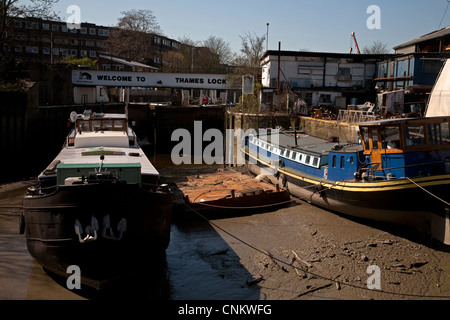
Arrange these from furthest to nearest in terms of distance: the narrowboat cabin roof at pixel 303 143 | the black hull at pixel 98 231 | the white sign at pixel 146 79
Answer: the white sign at pixel 146 79 → the narrowboat cabin roof at pixel 303 143 → the black hull at pixel 98 231

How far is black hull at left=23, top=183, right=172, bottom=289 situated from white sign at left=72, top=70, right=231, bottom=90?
92.9 feet

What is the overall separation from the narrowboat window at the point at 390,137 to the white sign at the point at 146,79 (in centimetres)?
2404

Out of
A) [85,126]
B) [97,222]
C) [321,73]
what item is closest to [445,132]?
[97,222]

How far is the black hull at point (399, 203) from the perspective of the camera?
1280 centimetres

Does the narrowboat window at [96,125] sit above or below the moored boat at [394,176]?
above

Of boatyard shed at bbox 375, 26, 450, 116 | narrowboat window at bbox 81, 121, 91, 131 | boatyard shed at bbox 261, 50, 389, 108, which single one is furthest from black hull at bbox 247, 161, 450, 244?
boatyard shed at bbox 261, 50, 389, 108

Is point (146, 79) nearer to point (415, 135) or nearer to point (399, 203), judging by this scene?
point (415, 135)

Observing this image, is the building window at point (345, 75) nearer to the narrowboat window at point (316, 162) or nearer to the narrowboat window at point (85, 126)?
the narrowboat window at point (316, 162)

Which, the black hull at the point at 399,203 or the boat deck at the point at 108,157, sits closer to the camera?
the boat deck at the point at 108,157

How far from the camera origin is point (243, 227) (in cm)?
1515

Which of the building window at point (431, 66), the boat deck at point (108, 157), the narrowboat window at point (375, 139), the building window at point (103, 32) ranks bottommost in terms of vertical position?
the boat deck at point (108, 157)

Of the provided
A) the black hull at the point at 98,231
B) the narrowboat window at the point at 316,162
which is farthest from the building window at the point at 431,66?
the black hull at the point at 98,231

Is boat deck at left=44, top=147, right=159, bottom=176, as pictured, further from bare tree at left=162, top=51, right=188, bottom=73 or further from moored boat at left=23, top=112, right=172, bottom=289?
bare tree at left=162, top=51, right=188, bottom=73

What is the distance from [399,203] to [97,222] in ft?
29.9
